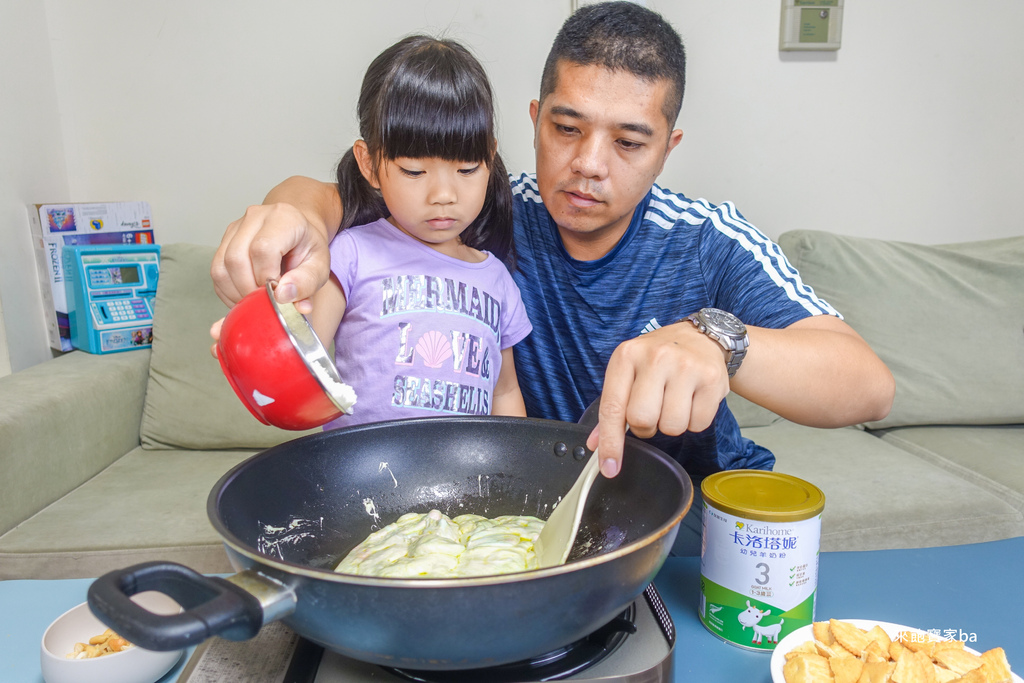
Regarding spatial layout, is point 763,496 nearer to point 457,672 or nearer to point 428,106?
point 457,672

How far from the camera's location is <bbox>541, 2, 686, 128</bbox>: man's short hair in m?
1.10

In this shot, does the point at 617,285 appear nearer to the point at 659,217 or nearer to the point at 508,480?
the point at 659,217

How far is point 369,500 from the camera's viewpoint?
858mm

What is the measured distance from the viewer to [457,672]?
600 mm

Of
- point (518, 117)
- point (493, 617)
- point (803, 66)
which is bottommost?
point (493, 617)

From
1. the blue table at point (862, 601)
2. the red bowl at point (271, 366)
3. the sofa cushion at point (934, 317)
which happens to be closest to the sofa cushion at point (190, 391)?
the blue table at point (862, 601)

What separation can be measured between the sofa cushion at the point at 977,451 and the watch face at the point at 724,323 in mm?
1427

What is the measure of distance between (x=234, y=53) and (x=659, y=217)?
175 centimetres

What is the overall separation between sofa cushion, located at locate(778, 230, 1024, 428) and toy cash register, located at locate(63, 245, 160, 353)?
6.93ft

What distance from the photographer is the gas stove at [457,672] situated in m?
0.58

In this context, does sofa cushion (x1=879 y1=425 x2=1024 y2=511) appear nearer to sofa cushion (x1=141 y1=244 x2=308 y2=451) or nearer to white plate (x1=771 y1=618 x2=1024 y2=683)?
white plate (x1=771 y1=618 x2=1024 y2=683)

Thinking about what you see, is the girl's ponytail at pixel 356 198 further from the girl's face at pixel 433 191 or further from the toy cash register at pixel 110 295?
the toy cash register at pixel 110 295

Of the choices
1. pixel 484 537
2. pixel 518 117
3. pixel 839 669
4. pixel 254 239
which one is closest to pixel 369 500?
pixel 484 537

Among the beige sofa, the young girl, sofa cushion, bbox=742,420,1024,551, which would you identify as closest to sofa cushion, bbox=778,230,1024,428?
the beige sofa
